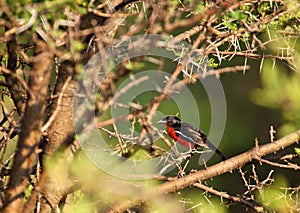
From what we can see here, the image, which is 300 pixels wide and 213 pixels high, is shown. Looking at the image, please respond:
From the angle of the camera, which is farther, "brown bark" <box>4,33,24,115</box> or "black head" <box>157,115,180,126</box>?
"black head" <box>157,115,180,126</box>

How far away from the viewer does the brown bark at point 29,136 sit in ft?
8.58

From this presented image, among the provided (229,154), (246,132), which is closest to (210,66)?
(229,154)

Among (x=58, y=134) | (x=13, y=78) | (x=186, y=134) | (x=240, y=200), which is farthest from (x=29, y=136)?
(x=186, y=134)

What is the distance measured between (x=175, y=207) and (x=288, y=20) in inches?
40.7

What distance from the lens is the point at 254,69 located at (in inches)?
284

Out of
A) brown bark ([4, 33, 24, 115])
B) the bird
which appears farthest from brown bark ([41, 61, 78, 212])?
the bird

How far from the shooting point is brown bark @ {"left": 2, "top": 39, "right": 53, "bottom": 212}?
262 cm

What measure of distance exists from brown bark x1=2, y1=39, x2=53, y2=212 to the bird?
1.61 m

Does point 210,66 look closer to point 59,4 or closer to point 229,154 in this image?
point 59,4

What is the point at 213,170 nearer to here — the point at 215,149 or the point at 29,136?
the point at 215,149

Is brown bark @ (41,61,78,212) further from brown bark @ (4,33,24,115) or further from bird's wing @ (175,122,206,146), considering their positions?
bird's wing @ (175,122,206,146)

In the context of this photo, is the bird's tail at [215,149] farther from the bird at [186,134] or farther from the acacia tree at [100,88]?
the acacia tree at [100,88]

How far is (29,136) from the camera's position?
103 inches

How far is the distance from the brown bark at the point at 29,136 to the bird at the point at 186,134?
5.29ft
